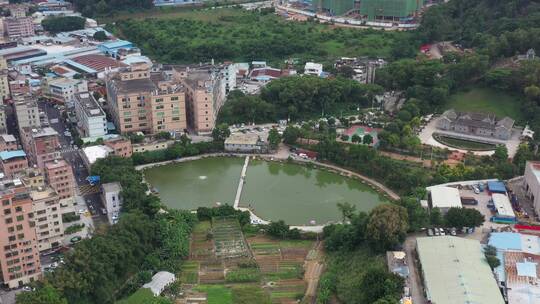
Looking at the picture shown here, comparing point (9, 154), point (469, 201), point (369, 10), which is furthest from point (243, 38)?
point (469, 201)

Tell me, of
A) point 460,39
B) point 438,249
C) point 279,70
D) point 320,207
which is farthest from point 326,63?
point 438,249

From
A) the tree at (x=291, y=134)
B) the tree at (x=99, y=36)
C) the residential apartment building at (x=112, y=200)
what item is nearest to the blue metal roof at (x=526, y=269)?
the tree at (x=291, y=134)

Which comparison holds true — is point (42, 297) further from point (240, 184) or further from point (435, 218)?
point (435, 218)

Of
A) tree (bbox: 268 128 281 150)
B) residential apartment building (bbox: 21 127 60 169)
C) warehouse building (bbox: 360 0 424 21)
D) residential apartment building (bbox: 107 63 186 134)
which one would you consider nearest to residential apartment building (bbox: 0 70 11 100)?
residential apartment building (bbox: 107 63 186 134)

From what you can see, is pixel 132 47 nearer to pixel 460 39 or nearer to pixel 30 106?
pixel 30 106

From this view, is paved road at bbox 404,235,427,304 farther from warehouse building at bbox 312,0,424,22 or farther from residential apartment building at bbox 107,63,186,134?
warehouse building at bbox 312,0,424,22
